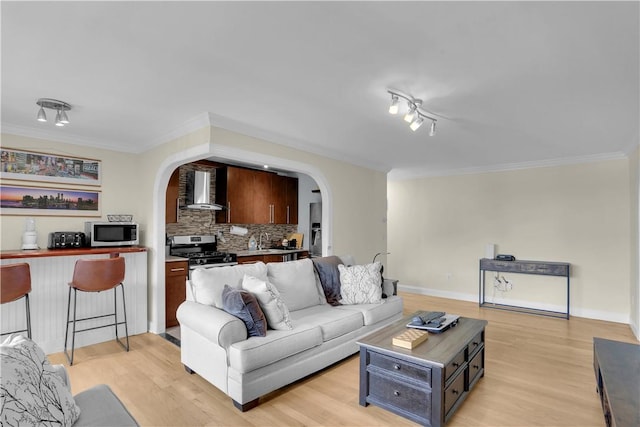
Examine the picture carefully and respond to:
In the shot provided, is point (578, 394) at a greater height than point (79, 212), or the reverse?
point (79, 212)

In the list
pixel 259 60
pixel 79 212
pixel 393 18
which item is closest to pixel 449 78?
pixel 393 18

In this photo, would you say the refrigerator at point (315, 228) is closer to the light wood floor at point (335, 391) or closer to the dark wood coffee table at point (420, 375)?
the light wood floor at point (335, 391)

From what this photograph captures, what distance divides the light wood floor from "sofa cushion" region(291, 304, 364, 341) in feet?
1.12

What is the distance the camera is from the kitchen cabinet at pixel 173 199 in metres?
4.84

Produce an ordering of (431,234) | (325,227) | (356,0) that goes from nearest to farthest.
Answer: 1. (356,0)
2. (325,227)
3. (431,234)

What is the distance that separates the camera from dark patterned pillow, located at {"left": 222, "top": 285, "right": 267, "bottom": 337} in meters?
2.55

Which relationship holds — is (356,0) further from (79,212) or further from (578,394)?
(79,212)

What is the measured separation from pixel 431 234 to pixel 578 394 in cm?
412

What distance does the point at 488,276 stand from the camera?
589 cm


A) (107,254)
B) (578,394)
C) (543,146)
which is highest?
(543,146)

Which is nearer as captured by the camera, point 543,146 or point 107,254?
point 107,254

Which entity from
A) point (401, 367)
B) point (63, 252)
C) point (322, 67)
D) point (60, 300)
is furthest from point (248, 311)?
point (60, 300)

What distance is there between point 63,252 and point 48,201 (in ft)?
2.70

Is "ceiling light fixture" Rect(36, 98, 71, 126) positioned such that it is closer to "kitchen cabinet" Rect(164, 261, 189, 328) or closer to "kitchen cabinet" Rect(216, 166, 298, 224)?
"kitchen cabinet" Rect(164, 261, 189, 328)
